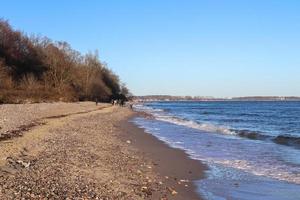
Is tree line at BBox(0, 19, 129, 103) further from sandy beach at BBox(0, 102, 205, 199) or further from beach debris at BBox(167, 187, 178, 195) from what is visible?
beach debris at BBox(167, 187, 178, 195)

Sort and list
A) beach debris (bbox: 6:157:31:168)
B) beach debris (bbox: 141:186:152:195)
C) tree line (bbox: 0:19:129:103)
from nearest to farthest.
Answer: beach debris (bbox: 141:186:152:195)
beach debris (bbox: 6:157:31:168)
tree line (bbox: 0:19:129:103)

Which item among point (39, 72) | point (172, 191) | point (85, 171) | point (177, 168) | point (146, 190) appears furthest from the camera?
point (39, 72)

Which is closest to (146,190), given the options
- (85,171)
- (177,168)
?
(85,171)

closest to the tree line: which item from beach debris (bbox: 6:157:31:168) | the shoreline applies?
the shoreline

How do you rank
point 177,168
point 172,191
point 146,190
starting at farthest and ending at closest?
point 177,168 < point 172,191 < point 146,190

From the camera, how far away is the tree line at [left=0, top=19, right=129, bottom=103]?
67812mm

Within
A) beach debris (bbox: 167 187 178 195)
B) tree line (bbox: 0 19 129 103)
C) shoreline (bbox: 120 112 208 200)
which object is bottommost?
shoreline (bbox: 120 112 208 200)

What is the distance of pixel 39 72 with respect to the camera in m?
86.5

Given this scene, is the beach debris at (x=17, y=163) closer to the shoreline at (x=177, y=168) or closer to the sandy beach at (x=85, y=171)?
the sandy beach at (x=85, y=171)

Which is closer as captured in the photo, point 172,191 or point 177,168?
point 172,191

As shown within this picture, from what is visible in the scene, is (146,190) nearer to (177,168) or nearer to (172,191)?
(172,191)

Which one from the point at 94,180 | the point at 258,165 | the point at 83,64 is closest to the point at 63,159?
the point at 94,180

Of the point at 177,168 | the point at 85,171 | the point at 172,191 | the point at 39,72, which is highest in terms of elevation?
the point at 39,72

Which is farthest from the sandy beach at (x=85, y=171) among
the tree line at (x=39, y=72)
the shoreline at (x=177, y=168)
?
the tree line at (x=39, y=72)
